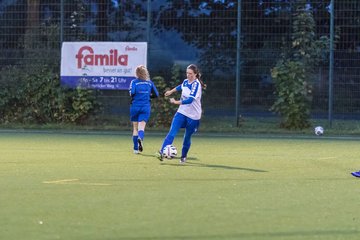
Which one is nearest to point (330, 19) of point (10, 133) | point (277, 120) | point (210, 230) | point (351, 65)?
point (351, 65)

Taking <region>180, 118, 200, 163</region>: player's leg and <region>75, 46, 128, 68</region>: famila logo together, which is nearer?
<region>180, 118, 200, 163</region>: player's leg

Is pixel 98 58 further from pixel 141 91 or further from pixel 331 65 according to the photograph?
pixel 141 91

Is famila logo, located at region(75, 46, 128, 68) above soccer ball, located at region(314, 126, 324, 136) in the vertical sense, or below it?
above

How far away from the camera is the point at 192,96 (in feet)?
45.3

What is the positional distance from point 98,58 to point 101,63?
7.2 inches

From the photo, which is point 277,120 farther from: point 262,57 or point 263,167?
point 263,167

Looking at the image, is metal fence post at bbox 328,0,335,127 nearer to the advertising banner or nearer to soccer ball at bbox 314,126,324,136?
soccer ball at bbox 314,126,324,136

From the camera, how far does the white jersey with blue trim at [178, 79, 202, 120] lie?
13.9m

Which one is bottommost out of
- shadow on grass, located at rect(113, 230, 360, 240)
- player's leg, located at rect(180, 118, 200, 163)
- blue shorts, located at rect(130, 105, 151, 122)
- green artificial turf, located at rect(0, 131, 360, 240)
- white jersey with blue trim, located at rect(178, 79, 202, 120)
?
green artificial turf, located at rect(0, 131, 360, 240)

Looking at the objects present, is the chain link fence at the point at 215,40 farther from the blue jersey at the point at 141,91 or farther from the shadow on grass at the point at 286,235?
the shadow on grass at the point at 286,235

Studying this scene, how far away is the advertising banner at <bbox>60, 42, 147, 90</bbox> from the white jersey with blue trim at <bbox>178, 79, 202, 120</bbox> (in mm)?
10003

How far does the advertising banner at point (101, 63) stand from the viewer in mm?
24047

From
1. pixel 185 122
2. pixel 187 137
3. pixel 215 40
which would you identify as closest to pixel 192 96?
pixel 185 122

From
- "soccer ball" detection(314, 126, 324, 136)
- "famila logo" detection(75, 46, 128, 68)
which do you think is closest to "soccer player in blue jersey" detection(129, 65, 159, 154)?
"soccer ball" detection(314, 126, 324, 136)
